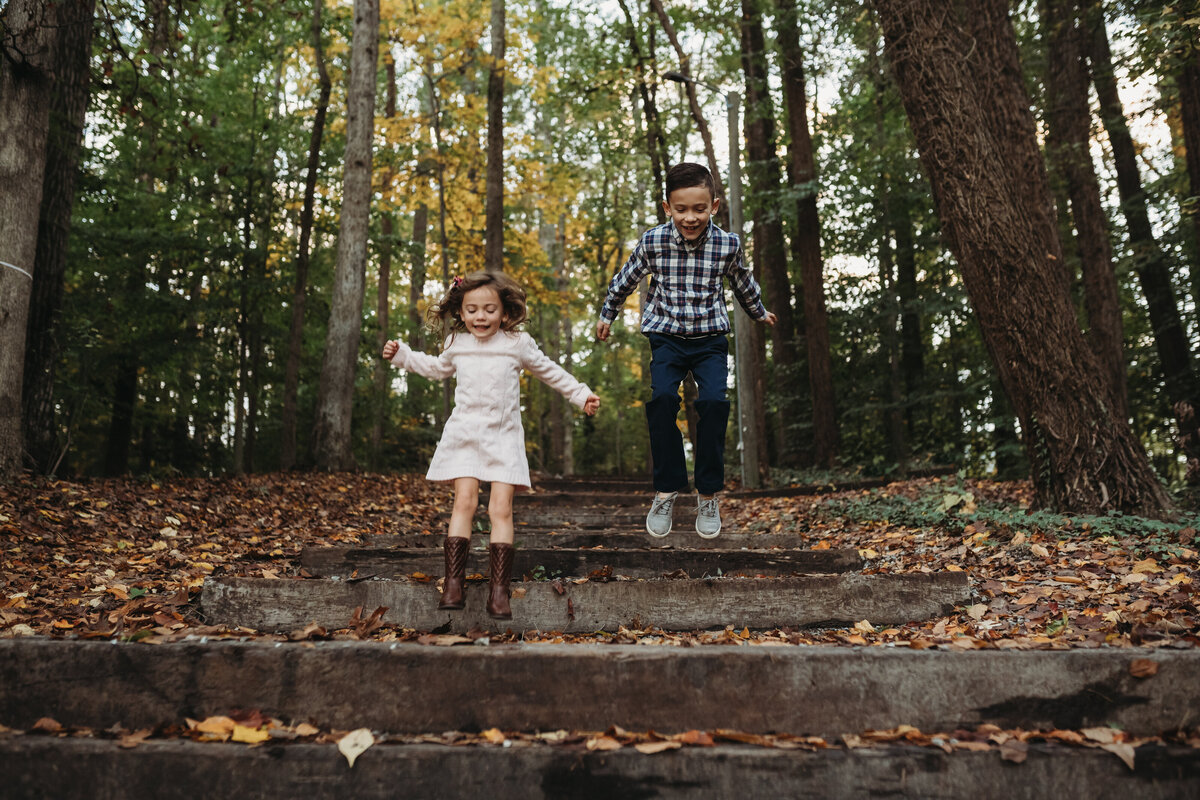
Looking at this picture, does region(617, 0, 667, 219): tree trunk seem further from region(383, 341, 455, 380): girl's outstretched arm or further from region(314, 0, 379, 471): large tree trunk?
region(383, 341, 455, 380): girl's outstretched arm

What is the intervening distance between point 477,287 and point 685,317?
1450 millimetres

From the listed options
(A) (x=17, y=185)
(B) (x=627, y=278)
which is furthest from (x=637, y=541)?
(A) (x=17, y=185)

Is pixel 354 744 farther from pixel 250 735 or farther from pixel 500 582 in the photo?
pixel 500 582

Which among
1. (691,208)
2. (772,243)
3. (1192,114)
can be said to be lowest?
(691,208)

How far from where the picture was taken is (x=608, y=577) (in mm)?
4000

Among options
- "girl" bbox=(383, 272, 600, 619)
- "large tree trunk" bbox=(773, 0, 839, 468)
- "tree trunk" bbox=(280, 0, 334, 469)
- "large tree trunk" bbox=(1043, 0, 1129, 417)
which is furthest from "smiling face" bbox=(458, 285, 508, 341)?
"large tree trunk" bbox=(773, 0, 839, 468)

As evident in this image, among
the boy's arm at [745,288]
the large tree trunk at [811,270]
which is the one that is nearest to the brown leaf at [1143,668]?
the boy's arm at [745,288]

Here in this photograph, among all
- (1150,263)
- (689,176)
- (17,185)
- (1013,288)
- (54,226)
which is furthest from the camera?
(1150,263)

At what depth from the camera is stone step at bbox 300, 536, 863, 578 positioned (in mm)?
4371

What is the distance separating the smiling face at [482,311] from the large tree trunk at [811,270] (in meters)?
11.2

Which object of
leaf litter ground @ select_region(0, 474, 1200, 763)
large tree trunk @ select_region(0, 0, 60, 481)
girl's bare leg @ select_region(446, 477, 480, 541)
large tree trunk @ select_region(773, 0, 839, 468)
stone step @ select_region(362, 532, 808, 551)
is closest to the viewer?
leaf litter ground @ select_region(0, 474, 1200, 763)

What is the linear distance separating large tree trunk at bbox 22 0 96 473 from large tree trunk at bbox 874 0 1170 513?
7.06 meters

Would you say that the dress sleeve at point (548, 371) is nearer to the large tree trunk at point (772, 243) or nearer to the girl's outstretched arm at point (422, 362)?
the girl's outstretched arm at point (422, 362)

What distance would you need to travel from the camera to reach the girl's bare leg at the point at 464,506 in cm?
363
